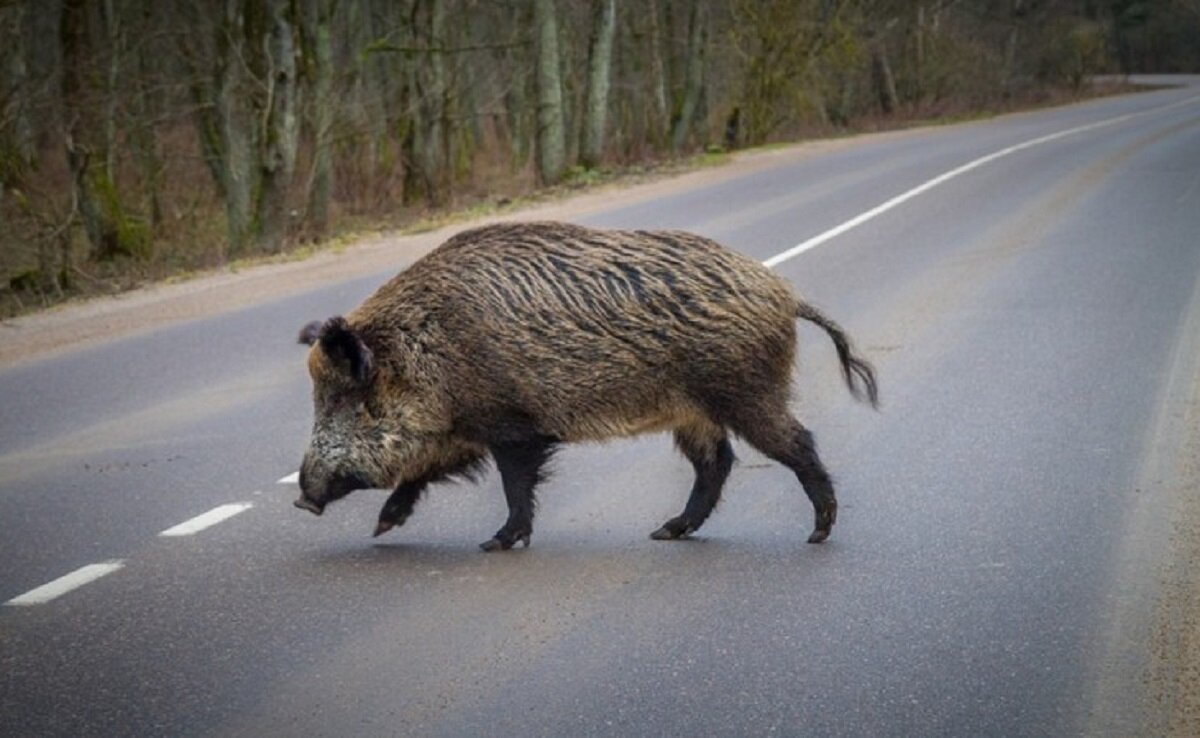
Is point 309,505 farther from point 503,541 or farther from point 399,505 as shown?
point 503,541

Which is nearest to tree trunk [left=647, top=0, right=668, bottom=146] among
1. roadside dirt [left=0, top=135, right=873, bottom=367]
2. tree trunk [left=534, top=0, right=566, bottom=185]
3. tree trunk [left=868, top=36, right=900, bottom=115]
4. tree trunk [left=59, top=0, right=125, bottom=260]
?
tree trunk [left=868, top=36, right=900, bottom=115]

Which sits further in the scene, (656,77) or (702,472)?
(656,77)

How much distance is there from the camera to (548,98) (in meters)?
26.0

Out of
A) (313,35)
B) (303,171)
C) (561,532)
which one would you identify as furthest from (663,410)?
(303,171)

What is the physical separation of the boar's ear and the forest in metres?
10.7

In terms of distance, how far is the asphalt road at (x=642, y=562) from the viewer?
5.04 metres

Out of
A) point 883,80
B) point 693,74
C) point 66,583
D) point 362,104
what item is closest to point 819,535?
point 66,583

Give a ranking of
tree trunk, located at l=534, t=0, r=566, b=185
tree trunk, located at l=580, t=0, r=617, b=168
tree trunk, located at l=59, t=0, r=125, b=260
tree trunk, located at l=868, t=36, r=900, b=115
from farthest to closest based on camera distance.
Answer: tree trunk, located at l=868, t=36, r=900, b=115 → tree trunk, located at l=580, t=0, r=617, b=168 → tree trunk, located at l=534, t=0, r=566, b=185 → tree trunk, located at l=59, t=0, r=125, b=260

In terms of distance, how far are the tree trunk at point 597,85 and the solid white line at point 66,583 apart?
2009 centimetres

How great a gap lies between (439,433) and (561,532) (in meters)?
0.76

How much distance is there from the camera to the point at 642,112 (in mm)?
38688

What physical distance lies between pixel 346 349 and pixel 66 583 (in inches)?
55.3

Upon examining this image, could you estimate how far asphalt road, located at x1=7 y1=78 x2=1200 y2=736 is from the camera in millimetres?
5035

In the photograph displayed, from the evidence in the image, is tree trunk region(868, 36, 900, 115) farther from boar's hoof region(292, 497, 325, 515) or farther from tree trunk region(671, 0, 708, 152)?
boar's hoof region(292, 497, 325, 515)
